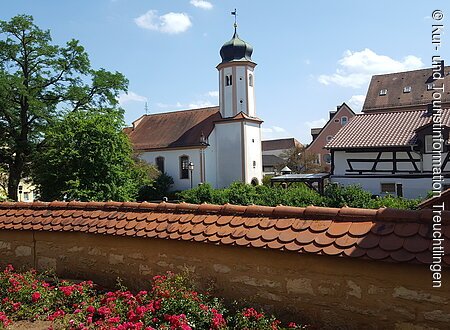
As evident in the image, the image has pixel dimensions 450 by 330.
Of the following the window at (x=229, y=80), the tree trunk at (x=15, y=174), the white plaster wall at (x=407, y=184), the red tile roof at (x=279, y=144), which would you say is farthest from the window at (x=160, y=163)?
the red tile roof at (x=279, y=144)

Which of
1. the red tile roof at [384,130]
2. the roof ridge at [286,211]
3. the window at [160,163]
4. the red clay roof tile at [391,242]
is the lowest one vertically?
the red clay roof tile at [391,242]

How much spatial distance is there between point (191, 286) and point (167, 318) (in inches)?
33.9

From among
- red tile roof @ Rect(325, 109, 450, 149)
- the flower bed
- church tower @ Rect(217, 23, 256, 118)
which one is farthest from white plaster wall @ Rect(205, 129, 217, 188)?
the flower bed

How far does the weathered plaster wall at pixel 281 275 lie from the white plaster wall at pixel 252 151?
33428mm

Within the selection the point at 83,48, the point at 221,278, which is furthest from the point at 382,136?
the point at 221,278

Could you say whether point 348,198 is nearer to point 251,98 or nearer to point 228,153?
point 228,153

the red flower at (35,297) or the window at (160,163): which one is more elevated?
the window at (160,163)

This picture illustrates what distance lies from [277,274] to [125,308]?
1.64 m

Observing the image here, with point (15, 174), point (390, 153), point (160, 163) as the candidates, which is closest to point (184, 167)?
point (160, 163)

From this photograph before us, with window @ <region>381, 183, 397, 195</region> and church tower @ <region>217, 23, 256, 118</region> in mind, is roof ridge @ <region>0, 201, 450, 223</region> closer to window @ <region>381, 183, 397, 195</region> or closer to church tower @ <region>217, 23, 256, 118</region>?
window @ <region>381, 183, 397, 195</region>

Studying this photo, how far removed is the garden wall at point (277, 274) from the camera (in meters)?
3.73

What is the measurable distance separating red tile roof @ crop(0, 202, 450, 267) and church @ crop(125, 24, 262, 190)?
105 ft

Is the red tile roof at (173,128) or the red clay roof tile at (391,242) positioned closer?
the red clay roof tile at (391,242)

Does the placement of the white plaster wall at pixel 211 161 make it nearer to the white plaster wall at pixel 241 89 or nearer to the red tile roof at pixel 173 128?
the red tile roof at pixel 173 128
